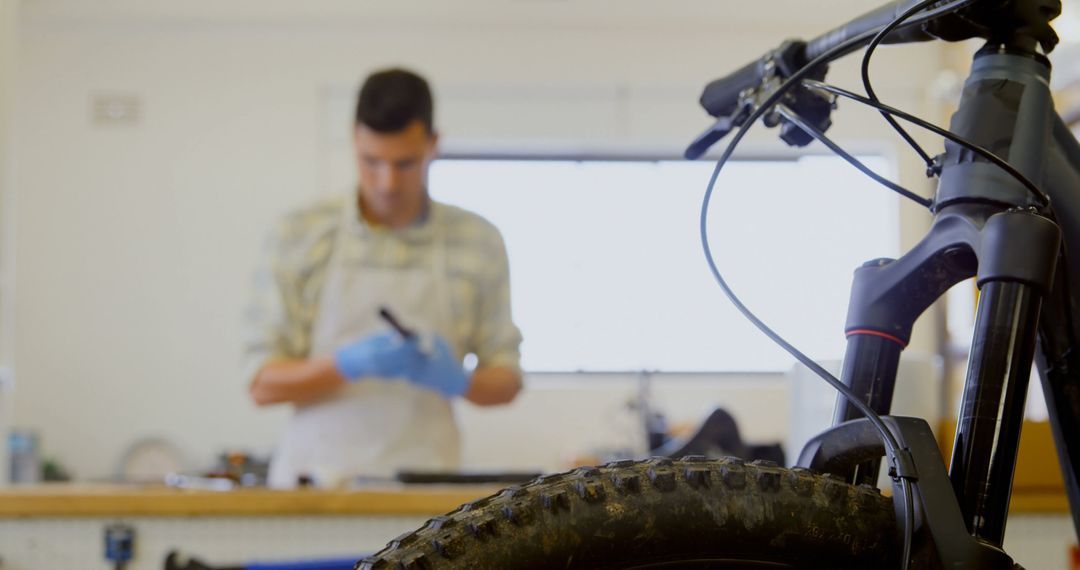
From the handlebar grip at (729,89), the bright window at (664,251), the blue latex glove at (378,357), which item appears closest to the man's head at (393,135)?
the blue latex glove at (378,357)

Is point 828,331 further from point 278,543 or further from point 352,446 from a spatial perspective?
point 278,543

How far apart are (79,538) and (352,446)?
661mm

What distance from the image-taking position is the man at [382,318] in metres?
2.03

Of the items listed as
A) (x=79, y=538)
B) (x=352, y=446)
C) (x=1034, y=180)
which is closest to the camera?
(x=1034, y=180)

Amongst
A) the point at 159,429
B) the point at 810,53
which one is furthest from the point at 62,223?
the point at 810,53

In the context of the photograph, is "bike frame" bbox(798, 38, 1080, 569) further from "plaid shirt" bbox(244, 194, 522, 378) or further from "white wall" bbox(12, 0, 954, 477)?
"white wall" bbox(12, 0, 954, 477)

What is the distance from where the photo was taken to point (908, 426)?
491 millimetres

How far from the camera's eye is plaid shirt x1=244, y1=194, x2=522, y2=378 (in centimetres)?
210

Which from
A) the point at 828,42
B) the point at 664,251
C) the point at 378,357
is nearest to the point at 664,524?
the point at 828,42

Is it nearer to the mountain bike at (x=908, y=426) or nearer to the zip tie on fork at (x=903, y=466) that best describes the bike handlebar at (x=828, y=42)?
the mountain bike at (x=908, y=426)

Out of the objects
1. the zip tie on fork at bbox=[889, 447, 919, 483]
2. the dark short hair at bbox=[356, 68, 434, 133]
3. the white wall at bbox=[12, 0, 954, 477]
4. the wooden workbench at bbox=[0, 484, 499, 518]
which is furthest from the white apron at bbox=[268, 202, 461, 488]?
the white wall at bbox=[12, 0, 954, 477]

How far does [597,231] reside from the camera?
436 cm

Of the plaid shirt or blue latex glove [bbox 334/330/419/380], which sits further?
the plaid shirt

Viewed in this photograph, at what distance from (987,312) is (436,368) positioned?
1567 mm
